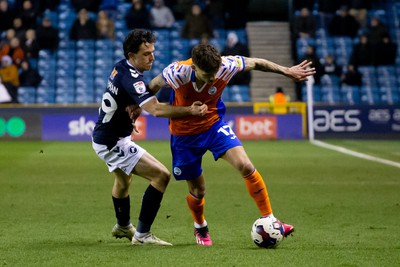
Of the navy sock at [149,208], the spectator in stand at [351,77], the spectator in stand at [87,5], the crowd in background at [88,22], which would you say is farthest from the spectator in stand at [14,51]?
the navy sock at [149,208]

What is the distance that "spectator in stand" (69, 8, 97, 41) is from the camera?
2603cm

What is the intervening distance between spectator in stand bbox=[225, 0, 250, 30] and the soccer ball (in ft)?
67.4

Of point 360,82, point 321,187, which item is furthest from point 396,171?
point 360,82

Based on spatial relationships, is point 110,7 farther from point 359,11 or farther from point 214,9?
point 359,11

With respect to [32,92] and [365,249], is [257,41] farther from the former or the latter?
[365,249]

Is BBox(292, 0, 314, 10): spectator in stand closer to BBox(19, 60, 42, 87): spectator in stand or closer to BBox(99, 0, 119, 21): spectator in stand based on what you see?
BBox(99, 0, 119, 21): spectator in stand

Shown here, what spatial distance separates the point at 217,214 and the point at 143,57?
2.71 m

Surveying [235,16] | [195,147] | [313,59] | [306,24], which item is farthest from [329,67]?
[195,147]

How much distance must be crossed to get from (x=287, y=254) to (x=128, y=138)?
1841mm

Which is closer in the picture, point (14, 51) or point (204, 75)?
point (204, 75)

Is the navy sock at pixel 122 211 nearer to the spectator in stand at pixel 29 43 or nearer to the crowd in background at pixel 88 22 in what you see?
the crowd in background at pixel 88 22

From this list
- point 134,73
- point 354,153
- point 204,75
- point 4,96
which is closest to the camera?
point 204,75

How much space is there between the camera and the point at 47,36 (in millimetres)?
25938

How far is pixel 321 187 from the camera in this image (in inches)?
479
